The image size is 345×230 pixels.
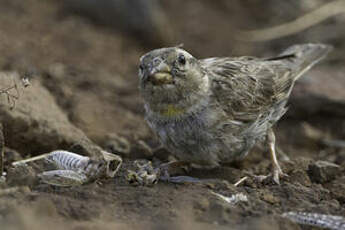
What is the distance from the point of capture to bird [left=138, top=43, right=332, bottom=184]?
5.51 metres

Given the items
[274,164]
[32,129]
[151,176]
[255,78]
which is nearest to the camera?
[151,176]

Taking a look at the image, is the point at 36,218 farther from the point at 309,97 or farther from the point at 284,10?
the point at 284,10

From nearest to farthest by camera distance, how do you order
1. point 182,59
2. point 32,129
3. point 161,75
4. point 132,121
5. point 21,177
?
point 21,177
point 161,75
point 182,59
point 32,129
point 132,121

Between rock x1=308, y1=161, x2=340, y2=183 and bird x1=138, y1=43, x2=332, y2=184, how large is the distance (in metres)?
0.26

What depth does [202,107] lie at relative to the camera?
5.70 m

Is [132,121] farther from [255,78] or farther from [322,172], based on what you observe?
[322,172]

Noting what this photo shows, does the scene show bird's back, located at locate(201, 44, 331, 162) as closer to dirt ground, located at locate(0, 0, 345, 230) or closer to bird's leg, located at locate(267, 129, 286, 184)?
bird's leg, located at locate(267, 129, 286, 184)

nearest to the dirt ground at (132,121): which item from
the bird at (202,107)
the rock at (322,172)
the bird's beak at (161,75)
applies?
the rock at (322,172)

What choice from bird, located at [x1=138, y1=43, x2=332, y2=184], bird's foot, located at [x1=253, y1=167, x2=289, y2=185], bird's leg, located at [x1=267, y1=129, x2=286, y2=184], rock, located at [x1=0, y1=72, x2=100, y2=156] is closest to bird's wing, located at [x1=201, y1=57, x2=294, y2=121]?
bird, located at [x1=138, y1=43, x2=332, y2=184]

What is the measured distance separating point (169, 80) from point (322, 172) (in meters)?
1.47

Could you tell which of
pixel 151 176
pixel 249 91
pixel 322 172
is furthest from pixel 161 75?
pixel 322 172

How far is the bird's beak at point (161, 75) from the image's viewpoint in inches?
211

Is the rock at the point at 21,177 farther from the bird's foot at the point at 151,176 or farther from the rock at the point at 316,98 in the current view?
the rock at the point at 316,98

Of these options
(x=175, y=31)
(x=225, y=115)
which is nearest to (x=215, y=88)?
(x=225, y=115)
